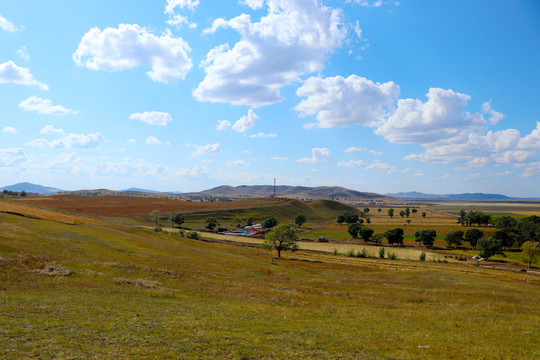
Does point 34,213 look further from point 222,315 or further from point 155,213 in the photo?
point 155,213

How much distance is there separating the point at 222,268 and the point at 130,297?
74.9 feet

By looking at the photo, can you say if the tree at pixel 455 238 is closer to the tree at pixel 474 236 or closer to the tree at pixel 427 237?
the tree at pixel 474 236

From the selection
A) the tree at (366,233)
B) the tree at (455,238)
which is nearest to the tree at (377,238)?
the tree at (366,233)

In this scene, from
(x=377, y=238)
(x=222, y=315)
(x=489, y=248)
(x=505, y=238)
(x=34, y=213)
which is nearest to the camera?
(x=222, y=315)

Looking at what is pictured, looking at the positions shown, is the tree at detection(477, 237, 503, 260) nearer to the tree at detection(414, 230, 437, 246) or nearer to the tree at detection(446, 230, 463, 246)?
the tree at detection(446, 230, 463, 246)

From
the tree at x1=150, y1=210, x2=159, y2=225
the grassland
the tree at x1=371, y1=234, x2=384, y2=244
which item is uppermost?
the grassland

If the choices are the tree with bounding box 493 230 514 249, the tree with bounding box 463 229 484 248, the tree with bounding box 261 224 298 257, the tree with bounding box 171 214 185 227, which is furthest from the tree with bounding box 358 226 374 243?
the tree with bounding box 171 214 185 227

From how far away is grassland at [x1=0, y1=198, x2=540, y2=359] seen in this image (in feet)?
52.3

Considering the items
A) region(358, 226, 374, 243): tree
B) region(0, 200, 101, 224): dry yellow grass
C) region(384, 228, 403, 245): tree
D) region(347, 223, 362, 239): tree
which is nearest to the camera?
region(0, 200, 101, 224): dry yellow grass

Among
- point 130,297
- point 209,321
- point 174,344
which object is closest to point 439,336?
point 209,321

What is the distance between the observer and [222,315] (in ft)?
74.8

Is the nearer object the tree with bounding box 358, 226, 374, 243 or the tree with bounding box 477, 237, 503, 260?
the tree with bounding box 477, 237, 503, 260

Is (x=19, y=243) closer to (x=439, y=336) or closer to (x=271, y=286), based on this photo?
(x=271, y=286)

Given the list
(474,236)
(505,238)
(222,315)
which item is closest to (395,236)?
(474,236)
